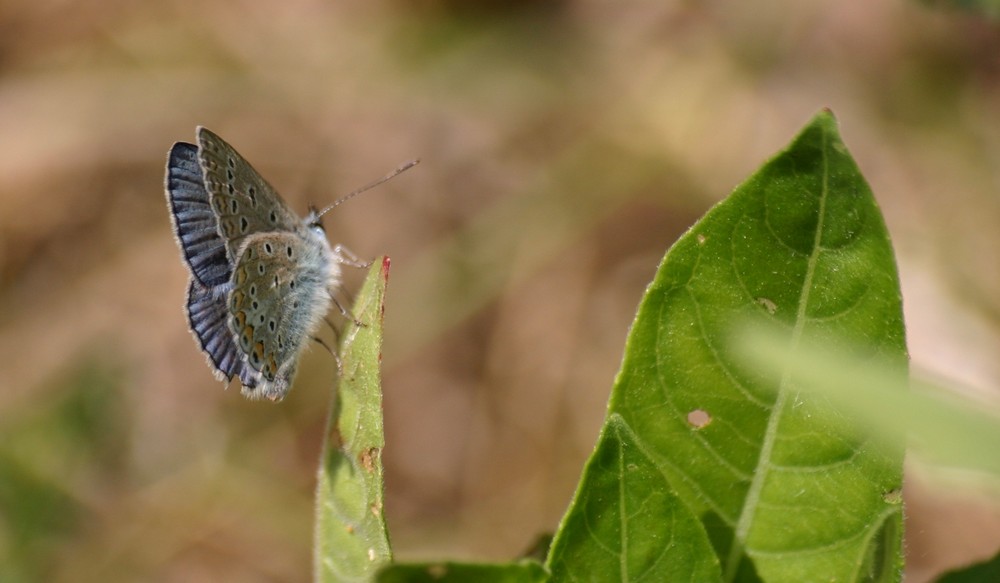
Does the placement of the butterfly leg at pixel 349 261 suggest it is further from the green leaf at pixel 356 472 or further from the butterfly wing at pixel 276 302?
the green leaf at pixel 356 472

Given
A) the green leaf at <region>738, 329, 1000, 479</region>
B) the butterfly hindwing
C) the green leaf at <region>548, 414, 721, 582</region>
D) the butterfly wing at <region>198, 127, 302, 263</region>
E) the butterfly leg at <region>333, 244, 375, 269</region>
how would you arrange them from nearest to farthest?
the green leaf at <region>738, 329, 1000, 479</region>
the green leaf at <region>548, 414, 721, 582</region>
the butterfly wing at <region>198, 127, 302, 263</region>
the butterfly hindwing
the butterfly leg at <region>333, 244, 375, 269</region>

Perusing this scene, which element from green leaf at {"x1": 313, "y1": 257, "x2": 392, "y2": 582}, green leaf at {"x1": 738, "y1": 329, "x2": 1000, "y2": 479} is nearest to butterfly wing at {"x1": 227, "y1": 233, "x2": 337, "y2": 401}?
green leaf at {"x1": 313, "y1": 257, "x2": 392, "y2": 582}

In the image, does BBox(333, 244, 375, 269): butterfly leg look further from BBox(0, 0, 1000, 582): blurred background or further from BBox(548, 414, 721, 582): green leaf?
BBox(548, 414, 721, 582): green leaf

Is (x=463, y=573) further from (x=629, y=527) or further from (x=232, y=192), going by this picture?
(x=232, y=192)

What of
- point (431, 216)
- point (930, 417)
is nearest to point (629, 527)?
point (930, 417)

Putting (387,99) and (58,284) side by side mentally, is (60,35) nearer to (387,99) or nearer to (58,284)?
(58,284)

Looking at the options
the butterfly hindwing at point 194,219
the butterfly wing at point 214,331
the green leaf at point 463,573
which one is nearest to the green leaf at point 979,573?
the green leaf at point 463,573
